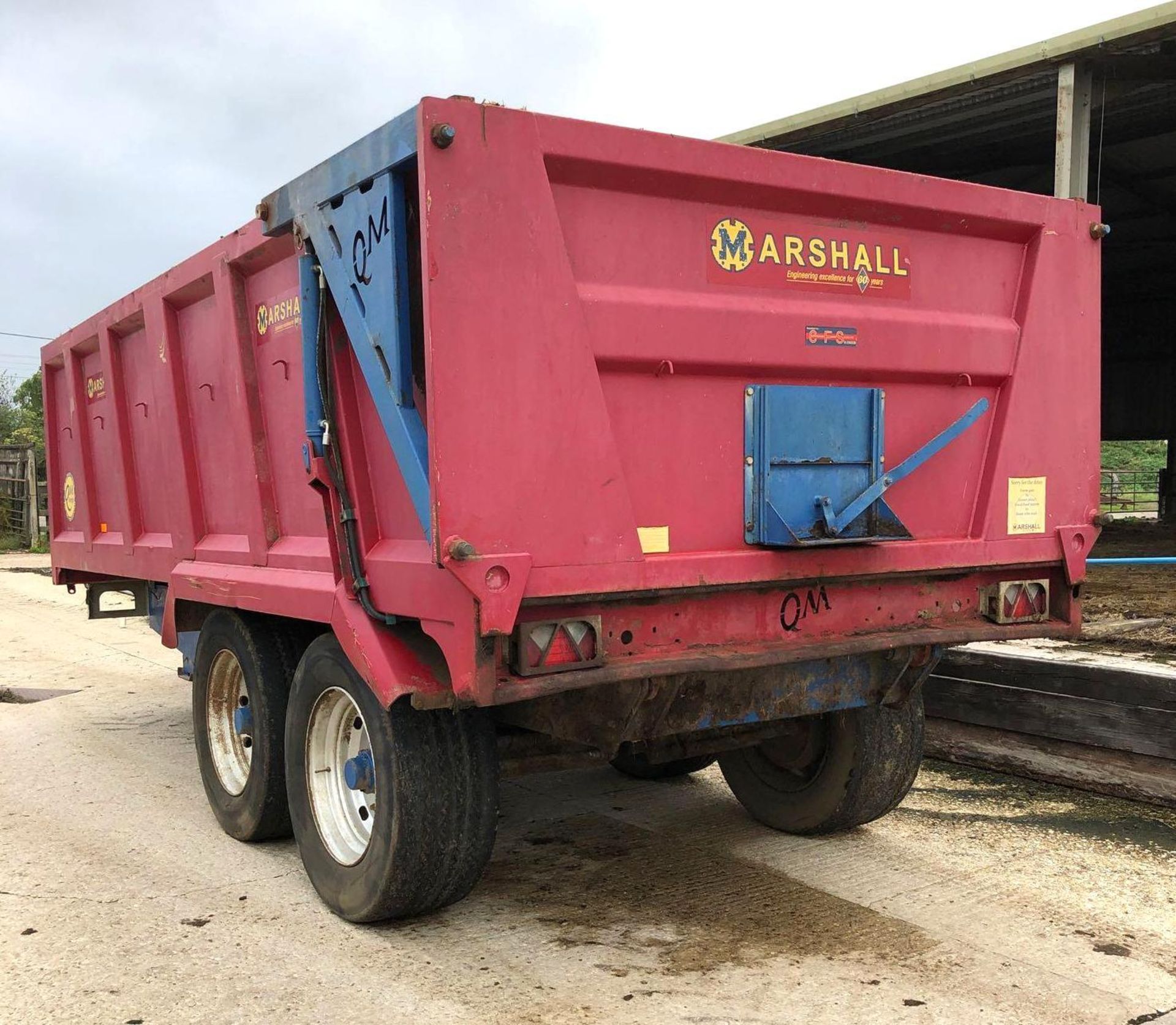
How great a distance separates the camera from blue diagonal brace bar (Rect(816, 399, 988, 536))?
3.78m

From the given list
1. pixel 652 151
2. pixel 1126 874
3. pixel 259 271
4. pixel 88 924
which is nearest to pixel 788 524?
pixel 652 151

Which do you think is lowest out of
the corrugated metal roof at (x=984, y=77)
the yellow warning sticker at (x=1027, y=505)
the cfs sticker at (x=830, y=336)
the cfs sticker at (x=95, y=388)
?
the yellow warning sticker at (x=1027, y=505)

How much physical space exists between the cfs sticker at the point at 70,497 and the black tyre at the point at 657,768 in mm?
3975

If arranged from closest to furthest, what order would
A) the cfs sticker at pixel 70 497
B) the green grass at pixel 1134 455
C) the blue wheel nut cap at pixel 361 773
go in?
1. the blue wheel nut cap at pixel 361 773
2. the cfs sticker at pixel 70 497
3. the green grass at pixel 1134 455

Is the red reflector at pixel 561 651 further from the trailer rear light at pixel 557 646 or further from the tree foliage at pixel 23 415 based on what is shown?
the tree foliage at pixel 23 415

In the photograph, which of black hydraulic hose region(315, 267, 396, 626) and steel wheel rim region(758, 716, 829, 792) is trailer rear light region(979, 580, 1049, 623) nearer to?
steel wheel rim region(758, 716, 829, 792)

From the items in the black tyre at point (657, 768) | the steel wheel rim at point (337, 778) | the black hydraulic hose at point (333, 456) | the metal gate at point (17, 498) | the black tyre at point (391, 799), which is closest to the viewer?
the black tyre at point (391, 799)

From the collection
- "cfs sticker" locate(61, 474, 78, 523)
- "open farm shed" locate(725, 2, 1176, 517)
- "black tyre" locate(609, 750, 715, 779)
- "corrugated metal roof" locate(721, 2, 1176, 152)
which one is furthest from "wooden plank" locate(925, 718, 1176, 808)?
"corrugated metal roof" locate(721, 2, 1176, 152)

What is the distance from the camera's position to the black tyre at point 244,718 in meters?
4.67

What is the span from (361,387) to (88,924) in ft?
6.95

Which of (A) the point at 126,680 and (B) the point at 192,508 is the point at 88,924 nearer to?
(B) the point at 192,508

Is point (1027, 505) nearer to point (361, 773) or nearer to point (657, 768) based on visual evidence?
point (657, 768)

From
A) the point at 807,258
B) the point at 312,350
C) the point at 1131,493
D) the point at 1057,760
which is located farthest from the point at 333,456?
the point at 1131,493

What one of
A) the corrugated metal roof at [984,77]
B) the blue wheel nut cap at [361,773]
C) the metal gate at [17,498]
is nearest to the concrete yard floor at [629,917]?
the blue wheel nut cap at [361,773]
